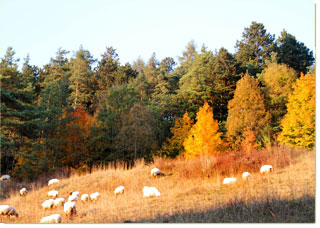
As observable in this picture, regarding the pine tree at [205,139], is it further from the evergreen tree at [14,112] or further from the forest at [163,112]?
the evergreen tree at [14,112]

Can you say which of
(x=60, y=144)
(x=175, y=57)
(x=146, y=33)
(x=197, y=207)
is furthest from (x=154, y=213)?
(x=175, y=57)

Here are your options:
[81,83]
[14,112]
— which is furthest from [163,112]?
[14,112]

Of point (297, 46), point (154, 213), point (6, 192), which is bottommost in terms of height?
point (6, 192)

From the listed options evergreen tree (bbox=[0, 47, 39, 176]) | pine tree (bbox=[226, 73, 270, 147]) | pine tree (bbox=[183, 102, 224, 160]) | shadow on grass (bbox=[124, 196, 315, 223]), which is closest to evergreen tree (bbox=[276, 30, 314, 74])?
pine tree (bbox=[226, 73, 270, 147])

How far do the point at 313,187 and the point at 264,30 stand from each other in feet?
58.9

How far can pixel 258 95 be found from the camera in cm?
1838

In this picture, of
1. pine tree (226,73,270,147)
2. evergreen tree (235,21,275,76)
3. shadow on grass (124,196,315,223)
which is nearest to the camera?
shadow on grass (124,196,315,223)

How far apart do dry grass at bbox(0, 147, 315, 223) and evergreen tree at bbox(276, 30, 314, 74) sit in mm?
13396

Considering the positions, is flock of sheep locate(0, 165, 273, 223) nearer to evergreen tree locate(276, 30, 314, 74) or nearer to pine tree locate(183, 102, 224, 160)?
pine tree locate(183, 102, 224, 160)

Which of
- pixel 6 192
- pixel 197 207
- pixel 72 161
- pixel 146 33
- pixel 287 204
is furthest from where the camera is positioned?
pixel 72 161

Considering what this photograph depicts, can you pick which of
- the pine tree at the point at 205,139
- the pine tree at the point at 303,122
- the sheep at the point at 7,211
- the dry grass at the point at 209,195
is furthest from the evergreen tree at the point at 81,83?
the sheep at the point at 7,211

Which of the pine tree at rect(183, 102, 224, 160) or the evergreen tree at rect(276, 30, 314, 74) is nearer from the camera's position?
the pine tree at rect(183, 102, 224, 160)

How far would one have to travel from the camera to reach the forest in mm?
16406

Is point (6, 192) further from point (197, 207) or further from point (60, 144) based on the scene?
point (197, 207)
